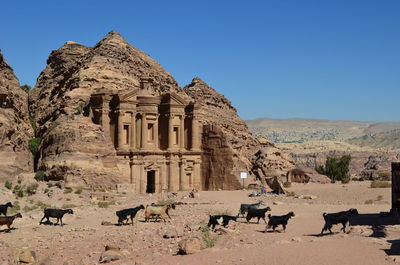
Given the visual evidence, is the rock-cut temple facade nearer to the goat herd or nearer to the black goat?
the goat herd

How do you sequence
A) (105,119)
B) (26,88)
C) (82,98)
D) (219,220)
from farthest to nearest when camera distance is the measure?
(26,88) < (82,98) < (105,119) < (219,220)

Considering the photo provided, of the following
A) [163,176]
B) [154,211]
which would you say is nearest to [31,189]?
[154,211]

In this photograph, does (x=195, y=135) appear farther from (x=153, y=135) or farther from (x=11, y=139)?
(x=11, y=139)

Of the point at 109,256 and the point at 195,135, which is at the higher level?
the point at 195,135

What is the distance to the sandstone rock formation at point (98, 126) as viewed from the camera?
41938 millimetres

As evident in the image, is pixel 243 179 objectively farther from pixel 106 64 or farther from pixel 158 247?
pixel 158 247

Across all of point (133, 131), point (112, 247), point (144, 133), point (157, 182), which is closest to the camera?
point (112, 247)

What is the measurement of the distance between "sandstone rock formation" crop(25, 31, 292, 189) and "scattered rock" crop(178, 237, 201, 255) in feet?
80.6

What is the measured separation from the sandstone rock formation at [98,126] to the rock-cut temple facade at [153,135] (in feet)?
3.79

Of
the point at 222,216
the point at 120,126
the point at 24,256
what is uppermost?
the point at 120,126

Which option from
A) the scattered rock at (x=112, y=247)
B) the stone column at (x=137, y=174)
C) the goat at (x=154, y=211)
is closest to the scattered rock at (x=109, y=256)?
the scattered rock at (x=112, y=247)

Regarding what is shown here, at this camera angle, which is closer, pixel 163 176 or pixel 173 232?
pixel 173 232

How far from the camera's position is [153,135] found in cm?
5062

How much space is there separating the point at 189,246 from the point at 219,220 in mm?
5835
